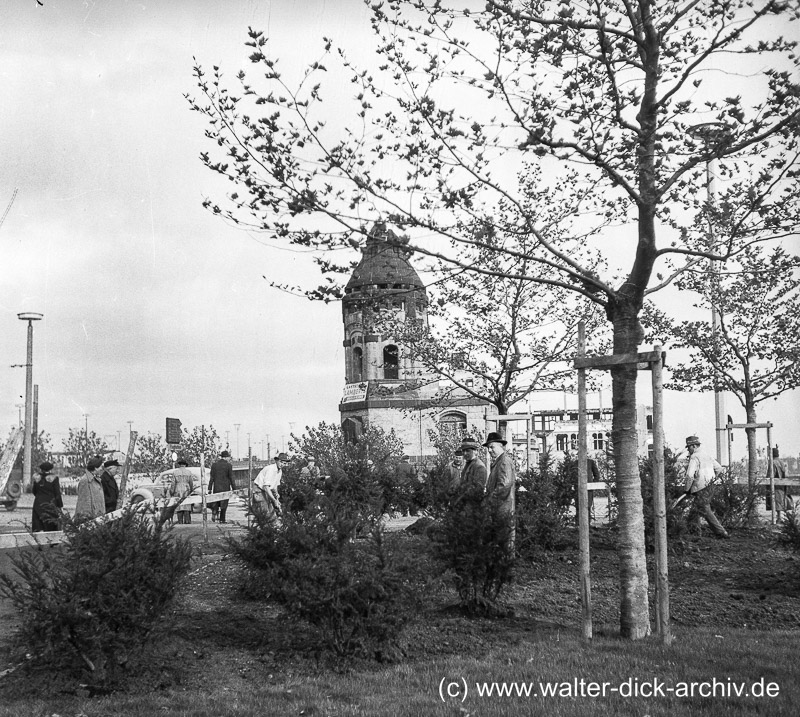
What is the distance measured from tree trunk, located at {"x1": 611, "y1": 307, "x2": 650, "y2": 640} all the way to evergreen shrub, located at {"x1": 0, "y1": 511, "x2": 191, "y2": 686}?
4049 millimetres

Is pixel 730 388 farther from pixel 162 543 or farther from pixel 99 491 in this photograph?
pixel 162 543

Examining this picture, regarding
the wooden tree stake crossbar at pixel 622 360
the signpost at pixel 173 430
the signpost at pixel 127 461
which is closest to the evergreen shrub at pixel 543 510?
the wooden tree stake crossbar at pixel 622 360

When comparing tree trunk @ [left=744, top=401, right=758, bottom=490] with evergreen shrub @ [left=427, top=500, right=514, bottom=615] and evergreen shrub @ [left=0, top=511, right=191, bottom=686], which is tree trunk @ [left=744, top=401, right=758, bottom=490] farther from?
evergreen shrub @ [left=0, top=511, right=191, bottom=686]

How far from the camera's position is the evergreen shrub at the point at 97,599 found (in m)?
6.22

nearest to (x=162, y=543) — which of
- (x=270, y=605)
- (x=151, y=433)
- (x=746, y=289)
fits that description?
(x=270, y=605)

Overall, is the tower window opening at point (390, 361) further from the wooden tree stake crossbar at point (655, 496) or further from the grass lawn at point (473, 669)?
the wooden tree stake crossbar at point (655, 496)

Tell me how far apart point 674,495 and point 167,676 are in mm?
10300

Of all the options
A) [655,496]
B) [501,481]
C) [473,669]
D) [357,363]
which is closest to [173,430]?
[501,481]

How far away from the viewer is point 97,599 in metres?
6.28

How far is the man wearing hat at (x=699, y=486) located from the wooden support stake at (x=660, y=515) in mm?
6412

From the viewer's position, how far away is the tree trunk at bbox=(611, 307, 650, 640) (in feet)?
26.1

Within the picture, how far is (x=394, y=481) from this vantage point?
72.3ft

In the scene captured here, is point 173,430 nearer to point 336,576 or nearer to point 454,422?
point 336,576

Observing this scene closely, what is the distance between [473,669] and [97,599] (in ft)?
9.62
